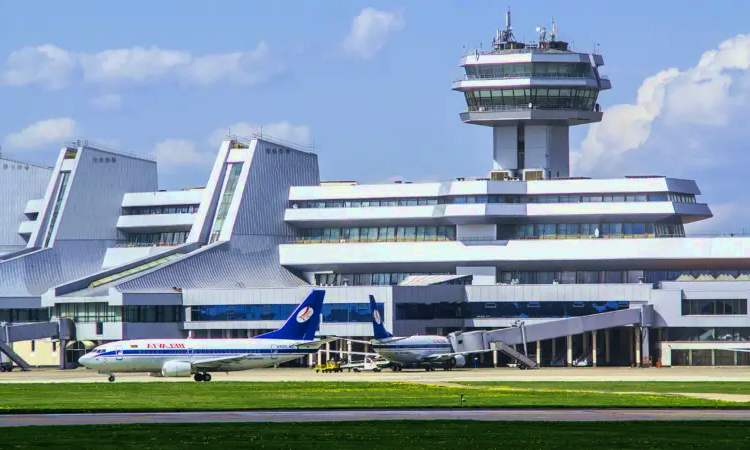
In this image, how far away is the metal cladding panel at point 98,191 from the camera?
17125 centimetres

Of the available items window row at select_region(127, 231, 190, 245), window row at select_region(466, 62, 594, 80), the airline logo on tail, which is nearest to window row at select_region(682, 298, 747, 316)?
A: window row at select_region(466, 62, 594, 80)

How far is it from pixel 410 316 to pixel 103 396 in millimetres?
62616

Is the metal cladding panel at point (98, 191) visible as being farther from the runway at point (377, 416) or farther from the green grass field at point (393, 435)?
the green grass field at point (393, 435)

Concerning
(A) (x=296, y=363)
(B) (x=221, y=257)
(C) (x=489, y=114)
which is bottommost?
(A) (x=296, y=363)

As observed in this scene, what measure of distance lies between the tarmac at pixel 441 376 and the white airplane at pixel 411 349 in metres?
1.34

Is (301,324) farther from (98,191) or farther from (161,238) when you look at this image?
(98,191)

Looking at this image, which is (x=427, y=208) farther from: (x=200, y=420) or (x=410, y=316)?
(x=200, y=420)

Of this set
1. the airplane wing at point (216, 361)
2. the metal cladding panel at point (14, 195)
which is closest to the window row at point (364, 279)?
the metal cladding panel at point (14, 195)

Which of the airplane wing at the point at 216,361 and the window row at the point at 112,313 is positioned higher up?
the window row at the point at 112,313

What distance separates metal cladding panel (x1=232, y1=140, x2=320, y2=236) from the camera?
163625 millimetres

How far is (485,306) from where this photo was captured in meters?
149

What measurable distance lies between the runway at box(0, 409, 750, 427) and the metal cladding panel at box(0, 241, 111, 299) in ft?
314

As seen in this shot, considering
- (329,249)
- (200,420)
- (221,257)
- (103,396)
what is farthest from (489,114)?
(200,420)

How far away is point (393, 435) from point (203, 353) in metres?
59.9
